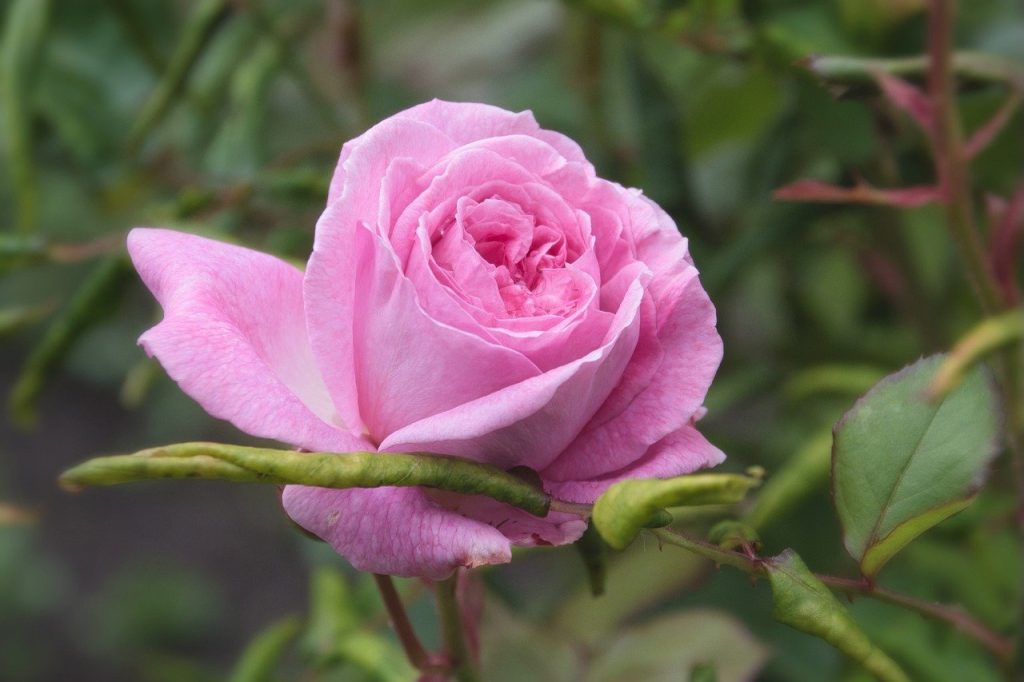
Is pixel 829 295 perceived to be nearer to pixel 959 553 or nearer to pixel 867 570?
pixel 959 553

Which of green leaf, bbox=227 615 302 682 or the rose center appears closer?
the rose center

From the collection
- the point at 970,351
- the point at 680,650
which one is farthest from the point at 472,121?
the point at 680,650

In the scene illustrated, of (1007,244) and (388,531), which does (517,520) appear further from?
(1007,244)

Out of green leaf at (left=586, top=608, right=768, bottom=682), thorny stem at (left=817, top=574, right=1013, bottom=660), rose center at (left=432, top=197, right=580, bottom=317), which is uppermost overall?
rose center at (left=432, top=197, right=580, bottom=317)

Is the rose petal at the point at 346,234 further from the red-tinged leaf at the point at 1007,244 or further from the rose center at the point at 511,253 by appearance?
the red-tinged leaf at the point at 1007,244

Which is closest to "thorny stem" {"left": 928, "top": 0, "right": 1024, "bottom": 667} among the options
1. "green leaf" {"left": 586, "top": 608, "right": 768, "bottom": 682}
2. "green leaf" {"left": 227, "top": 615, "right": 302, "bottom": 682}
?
"green leaf" {"left": 586, "top": 608, "right": 768, "bottom": 682}

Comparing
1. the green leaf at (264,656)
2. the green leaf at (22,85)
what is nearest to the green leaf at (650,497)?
the green leaf at (264,656)

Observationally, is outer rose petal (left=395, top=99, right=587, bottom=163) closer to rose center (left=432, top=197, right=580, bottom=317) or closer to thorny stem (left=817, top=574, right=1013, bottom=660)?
rose center (left=432, top=197, right=580, bottom=317)
